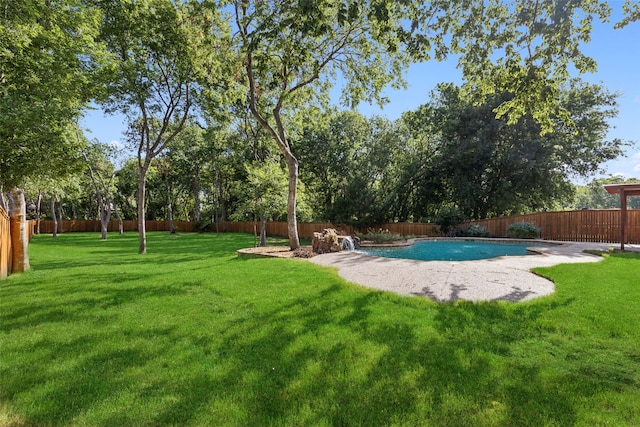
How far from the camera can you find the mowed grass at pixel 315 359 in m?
2.40

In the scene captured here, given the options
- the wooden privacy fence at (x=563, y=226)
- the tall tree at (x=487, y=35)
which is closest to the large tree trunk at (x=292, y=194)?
the tall tree at (x=487, y=35)

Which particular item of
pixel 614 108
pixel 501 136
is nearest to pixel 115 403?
pixel 501 136

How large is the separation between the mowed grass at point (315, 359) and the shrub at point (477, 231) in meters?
13.2

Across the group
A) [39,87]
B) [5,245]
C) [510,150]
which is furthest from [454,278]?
[510,150]

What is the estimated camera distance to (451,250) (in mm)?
14133

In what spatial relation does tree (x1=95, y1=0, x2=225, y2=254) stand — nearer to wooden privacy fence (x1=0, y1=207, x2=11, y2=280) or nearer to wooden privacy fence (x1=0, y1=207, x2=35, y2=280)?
wooden privacy fence (x1=0, y1=207, x2=35, y2=280)

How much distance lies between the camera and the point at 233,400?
2.54 m

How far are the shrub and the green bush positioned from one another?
133 cm

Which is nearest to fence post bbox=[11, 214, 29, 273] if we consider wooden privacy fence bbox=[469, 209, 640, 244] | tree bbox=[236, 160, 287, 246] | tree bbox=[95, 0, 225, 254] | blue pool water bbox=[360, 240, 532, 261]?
A: tree bbox=[95, 0, 225, 254]

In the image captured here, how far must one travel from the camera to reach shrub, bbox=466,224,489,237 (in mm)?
18297

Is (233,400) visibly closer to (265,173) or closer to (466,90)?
(466,90)

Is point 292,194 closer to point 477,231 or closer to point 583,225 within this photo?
point 477,231

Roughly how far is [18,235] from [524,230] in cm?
2012

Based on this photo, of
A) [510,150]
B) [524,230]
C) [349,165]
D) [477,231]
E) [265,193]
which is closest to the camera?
[265,193]
